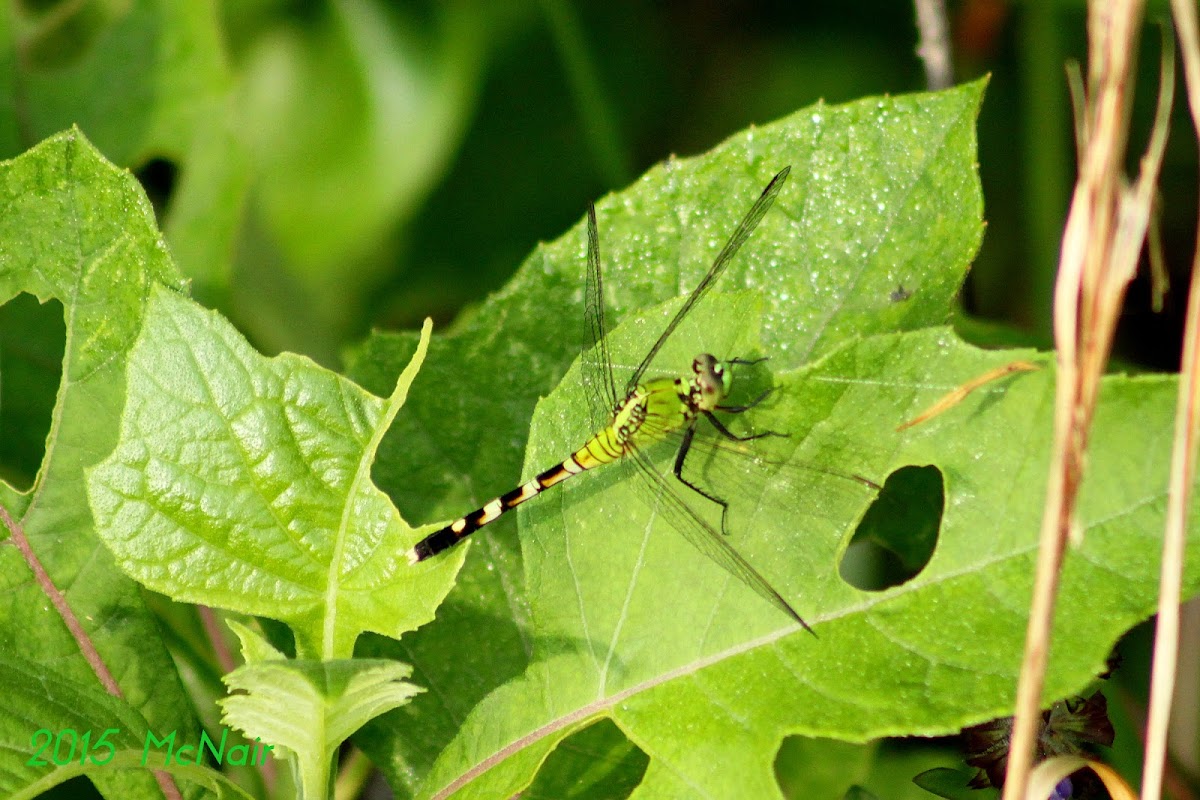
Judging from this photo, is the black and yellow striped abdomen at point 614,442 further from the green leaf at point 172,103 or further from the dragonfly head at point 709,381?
the green leaf at point 172,103

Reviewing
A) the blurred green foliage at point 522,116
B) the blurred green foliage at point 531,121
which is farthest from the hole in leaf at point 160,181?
the blurred green foliage at point 522,116

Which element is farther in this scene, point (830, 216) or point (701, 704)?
point (830, 216)

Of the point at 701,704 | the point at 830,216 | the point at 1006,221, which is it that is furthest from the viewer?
the point at 1006,221

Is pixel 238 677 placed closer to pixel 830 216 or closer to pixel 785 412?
pixel 785 412

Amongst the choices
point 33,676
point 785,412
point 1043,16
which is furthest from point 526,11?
point 33,676

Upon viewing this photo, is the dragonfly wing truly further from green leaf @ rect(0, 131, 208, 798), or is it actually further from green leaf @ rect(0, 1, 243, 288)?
green leaf @ rect(0, 1, 243, 288)
